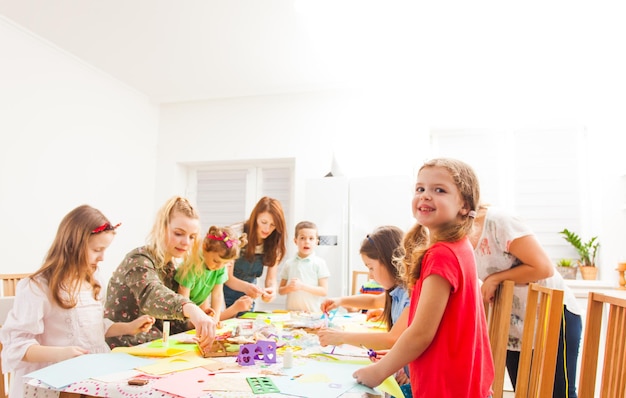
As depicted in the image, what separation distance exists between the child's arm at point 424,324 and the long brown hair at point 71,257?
1.25m

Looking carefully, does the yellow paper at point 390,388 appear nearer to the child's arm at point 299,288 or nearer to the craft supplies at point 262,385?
the craft supplies at point 262,385

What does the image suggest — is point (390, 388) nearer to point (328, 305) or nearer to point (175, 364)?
point (175, 364)

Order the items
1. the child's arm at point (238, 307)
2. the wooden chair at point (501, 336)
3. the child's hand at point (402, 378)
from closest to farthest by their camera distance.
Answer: the wooden chair at point (501, 336)
the child's hand at point (402, 378)
the child's arm at point (238, 307)

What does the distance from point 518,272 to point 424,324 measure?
0.90m

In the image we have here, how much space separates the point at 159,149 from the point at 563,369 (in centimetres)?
464

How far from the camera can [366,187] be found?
400 centimetres

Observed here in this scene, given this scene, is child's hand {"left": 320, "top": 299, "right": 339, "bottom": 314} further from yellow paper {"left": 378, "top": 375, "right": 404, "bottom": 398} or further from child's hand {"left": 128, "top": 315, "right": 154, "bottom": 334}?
yellow paper {"left": 378, "top": 375, "right": 404, "bottom": 398}

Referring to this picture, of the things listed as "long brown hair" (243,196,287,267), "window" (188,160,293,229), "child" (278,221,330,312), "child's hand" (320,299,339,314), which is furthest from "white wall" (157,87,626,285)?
"child's hand" (320,299,339,314)

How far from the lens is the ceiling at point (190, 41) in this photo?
3318 mm

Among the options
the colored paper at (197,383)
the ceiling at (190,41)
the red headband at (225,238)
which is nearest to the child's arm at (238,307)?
the red headband at (225,238)

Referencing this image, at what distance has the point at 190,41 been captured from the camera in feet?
12.5

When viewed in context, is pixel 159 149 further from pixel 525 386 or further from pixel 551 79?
pixel 525 386

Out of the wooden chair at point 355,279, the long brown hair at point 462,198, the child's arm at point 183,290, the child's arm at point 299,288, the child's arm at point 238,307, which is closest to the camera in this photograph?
the long brown hair at point 462,198

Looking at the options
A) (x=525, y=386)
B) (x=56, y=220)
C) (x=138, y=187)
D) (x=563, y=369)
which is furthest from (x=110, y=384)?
(x=138, y=187)
